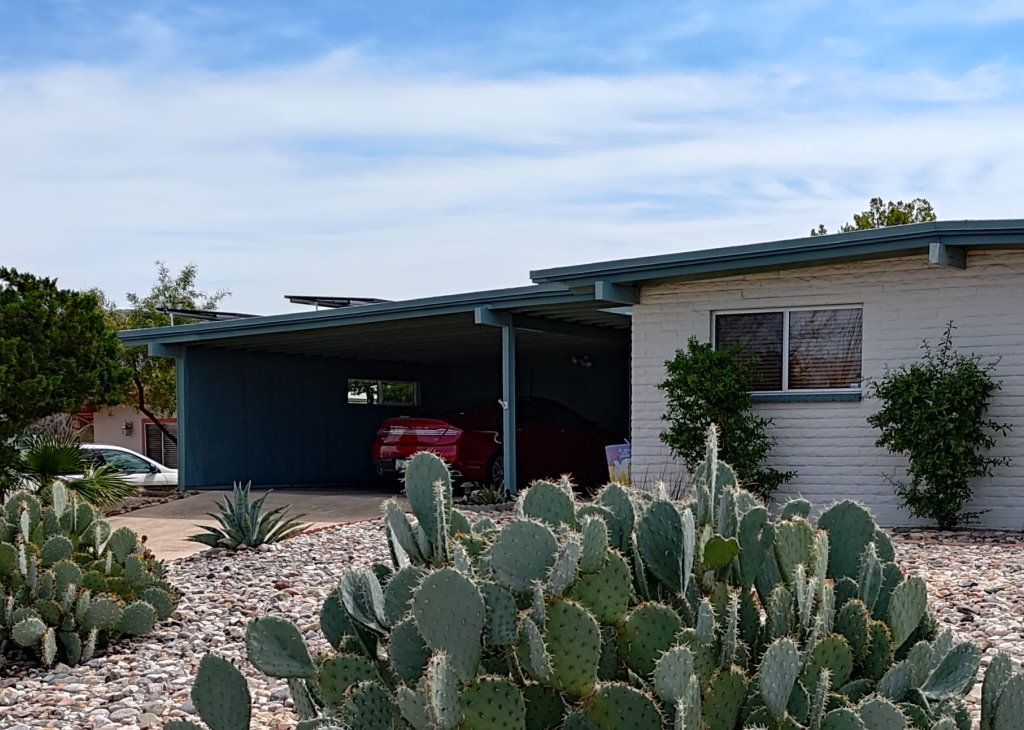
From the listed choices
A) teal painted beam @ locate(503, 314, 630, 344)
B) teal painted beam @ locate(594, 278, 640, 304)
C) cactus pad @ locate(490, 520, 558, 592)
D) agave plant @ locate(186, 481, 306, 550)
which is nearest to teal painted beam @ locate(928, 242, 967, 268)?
teal painted beam @ locate(594, 278, 640, 304)

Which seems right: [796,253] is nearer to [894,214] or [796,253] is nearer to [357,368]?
[357,368]

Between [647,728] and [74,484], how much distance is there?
11.2 metres

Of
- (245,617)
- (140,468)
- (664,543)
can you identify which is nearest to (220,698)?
Result: (664,543)

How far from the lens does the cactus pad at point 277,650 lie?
10.6 ft

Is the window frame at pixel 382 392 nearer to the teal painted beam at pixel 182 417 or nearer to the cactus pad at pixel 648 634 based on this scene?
the teal painted beam at pixel 182 417

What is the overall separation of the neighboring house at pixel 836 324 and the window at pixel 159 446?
18.6 metres

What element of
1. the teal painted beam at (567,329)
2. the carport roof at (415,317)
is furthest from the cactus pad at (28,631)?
the teal painted beam at (567,329)

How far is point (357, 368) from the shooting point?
21.0m

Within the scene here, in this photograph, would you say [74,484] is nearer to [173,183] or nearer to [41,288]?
[41,288]

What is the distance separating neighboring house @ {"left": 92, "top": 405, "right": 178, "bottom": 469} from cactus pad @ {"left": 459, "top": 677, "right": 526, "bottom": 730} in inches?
1066

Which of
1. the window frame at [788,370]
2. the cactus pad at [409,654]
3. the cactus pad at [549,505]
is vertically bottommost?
the cactus pad at [409,654]

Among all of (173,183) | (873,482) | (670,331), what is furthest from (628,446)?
(173,183)

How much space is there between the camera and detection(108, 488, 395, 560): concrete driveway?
1076 cm

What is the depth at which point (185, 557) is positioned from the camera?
371 inches
